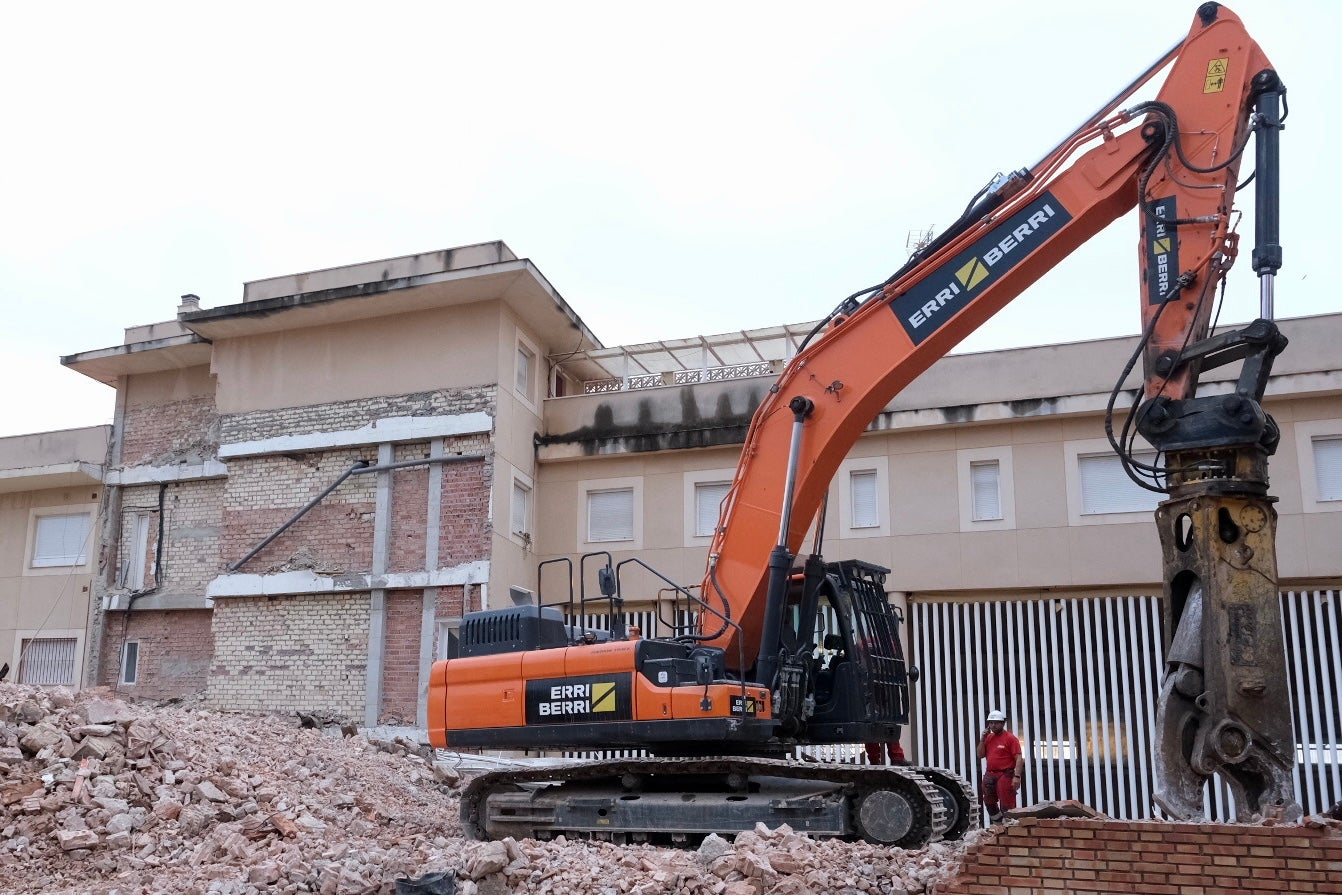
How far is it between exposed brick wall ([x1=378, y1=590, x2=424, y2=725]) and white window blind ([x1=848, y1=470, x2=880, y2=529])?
6393mm

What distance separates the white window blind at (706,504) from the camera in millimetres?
18188

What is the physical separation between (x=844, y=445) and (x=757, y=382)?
803 cm

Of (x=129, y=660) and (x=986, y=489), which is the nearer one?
(x=986, y=489)

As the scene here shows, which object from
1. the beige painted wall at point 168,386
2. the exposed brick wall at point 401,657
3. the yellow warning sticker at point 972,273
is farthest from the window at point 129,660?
the yellow warning sticker at point 972,273

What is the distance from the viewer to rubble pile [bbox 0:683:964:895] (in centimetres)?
804

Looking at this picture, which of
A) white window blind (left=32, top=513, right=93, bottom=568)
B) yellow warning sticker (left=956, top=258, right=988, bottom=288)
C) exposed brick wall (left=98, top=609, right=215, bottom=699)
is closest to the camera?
yellow warning sticker (left=956, top=258, right=988, bottom=288)

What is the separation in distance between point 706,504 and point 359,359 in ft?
19.3

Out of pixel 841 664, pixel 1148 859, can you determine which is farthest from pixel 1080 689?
pixel 1148 859

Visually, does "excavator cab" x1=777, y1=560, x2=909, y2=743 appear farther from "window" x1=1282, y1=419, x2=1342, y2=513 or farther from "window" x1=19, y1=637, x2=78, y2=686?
"window" x1=19, y1=637, x2=78, y2=686

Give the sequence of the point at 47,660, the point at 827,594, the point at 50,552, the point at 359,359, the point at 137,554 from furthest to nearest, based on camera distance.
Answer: the point at 50,552
the point at 47,660
the point at 137,554
the point at 359,359
the point at 827,594

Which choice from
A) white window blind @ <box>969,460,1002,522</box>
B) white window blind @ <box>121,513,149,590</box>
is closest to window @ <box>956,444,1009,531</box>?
white window blind @ <box>969,460,1002,522</box>

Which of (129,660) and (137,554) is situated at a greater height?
(137,554)

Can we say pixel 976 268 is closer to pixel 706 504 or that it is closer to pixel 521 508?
pixel 706 504

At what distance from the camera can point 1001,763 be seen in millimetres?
12695
